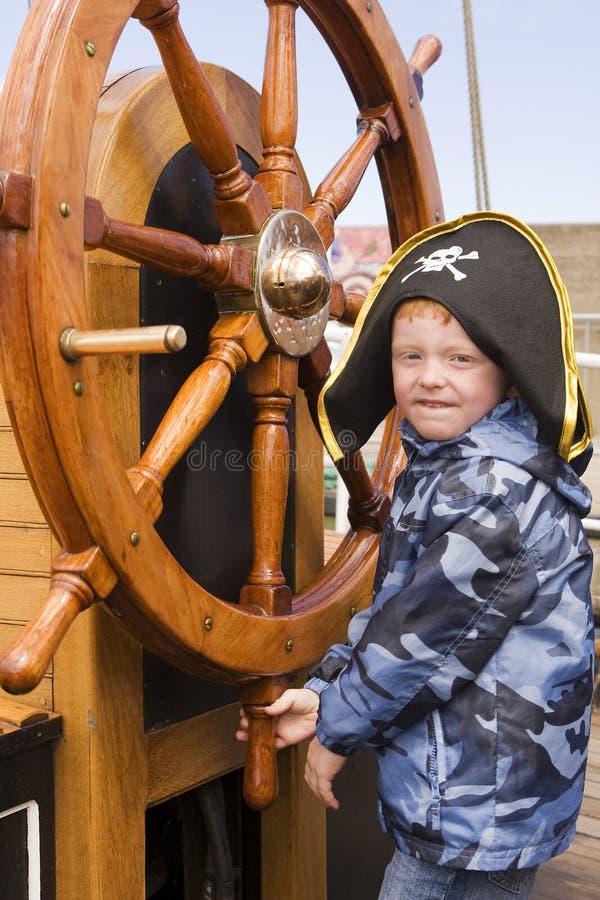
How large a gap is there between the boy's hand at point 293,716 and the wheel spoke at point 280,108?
541mm

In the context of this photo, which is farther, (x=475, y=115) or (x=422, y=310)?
(x=475, y=115)

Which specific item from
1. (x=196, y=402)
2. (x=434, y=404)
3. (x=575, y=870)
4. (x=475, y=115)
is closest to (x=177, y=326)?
(x=196, y=402)

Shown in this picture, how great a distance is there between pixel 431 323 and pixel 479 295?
0.17ft

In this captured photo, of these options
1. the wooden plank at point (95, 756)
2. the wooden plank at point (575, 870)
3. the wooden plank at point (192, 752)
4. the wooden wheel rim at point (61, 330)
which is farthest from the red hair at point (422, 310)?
the wooden plank at point (575, 870)

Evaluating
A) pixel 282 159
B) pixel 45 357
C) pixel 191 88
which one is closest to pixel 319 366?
pixel 282 159

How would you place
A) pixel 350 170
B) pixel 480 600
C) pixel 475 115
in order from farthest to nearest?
1. pixel 475 115
2. pixel 350 170
3. pixel 480 600

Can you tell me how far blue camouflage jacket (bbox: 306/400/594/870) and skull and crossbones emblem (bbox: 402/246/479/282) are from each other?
0.47ft

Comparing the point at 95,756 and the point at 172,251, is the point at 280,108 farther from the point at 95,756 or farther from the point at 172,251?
the point at 95,756

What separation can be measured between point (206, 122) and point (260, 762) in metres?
0.66

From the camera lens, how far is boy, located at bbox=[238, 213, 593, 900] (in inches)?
34.5

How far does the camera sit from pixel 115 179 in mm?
961

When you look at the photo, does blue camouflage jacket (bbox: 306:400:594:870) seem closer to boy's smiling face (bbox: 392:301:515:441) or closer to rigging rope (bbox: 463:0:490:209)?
boy's smiling face (bbox: 392:301:515:441)

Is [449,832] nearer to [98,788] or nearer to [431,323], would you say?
[98,788]

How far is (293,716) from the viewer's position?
3.40 feet
